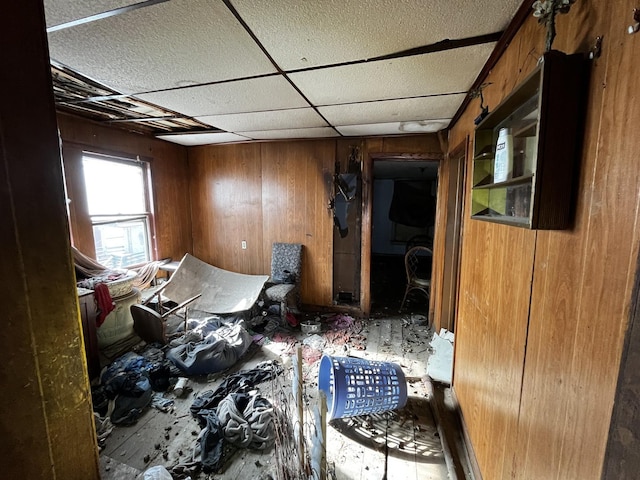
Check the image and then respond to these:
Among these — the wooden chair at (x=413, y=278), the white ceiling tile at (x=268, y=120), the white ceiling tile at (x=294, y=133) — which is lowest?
the wooden chair at (x=413, y=278)

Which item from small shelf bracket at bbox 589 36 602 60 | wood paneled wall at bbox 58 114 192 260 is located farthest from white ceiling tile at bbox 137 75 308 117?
small shelf bracket at bbox 589 36 602 60

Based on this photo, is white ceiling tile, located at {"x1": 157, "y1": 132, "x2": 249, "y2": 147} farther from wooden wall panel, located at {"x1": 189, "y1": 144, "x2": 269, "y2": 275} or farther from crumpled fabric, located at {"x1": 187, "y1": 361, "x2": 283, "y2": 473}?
crumpled fabric, located at {"x1": 187, "y1": 361, "x2": 283, "y2": 473}

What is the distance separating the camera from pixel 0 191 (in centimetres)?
41

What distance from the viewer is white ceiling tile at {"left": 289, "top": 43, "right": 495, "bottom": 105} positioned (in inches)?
58.3

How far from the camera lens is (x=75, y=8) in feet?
3.63

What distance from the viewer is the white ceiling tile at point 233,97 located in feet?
6.10

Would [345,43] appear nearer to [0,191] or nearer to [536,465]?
[0,191]

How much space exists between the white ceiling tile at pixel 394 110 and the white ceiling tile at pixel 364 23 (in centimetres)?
79

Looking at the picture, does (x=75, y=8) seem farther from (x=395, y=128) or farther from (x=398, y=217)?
(x=398, y=217)

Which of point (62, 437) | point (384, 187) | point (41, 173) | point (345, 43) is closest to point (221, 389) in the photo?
point (62, 437)

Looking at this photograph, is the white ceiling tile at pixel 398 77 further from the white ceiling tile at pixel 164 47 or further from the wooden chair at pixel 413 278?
the wooden chair at pixel 413 278

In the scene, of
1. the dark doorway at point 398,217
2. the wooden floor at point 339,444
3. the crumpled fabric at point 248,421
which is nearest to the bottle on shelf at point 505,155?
the wooden floor at point 339,444

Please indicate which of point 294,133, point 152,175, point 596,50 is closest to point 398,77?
point 596,50

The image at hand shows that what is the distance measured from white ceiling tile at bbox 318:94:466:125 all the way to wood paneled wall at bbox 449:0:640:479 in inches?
35.1
